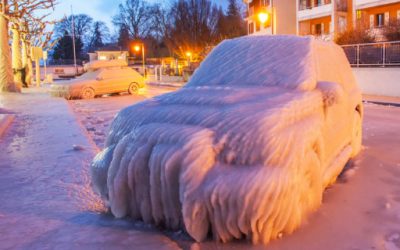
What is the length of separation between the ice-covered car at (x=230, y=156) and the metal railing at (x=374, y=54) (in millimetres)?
15061

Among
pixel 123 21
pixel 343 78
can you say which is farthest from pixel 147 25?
pixel 343 78

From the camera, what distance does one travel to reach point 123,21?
287ft

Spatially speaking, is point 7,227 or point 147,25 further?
point 147,25

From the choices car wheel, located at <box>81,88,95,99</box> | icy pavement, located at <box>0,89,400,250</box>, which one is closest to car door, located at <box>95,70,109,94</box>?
car wheel, located at <box>81,88,95,99</box>

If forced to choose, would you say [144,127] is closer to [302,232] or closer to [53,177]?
[302,232]

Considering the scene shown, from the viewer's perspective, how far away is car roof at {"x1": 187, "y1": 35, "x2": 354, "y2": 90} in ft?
15.4

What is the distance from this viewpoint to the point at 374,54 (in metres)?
19.5

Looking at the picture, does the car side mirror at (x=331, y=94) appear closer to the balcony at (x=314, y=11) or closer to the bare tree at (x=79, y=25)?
the balcony at (x=314, y=11)

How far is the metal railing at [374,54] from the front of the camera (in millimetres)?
18188

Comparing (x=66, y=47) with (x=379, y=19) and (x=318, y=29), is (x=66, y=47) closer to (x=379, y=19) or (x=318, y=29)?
(x=318, y=29)

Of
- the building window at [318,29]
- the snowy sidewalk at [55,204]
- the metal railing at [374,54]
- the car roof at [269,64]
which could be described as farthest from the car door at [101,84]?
the building window at [318,29]

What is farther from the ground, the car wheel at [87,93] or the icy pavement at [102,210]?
the car wheel at [87,93]

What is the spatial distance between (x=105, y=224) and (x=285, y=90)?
2.18 m

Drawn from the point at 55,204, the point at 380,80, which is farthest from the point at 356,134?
the point at 380,80
